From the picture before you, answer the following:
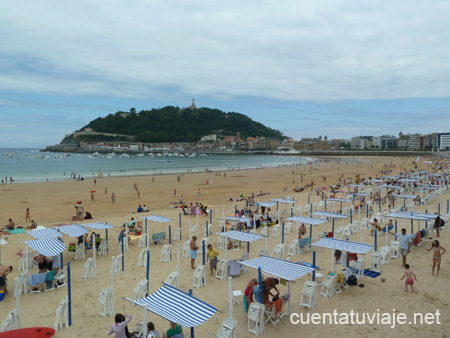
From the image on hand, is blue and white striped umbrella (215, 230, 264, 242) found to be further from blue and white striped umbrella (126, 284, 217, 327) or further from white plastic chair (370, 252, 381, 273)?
blue and white striped umbrella (126, 284, 217, 327)

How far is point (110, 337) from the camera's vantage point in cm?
581

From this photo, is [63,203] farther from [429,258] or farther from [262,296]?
[429,258]

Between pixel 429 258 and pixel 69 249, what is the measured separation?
12021mm

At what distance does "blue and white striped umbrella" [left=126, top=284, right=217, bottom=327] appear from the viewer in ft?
14.7

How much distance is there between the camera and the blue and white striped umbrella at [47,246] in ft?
26.5

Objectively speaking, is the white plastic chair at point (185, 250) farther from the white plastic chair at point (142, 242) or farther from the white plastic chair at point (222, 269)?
the white plastic chair at point (222, 269)

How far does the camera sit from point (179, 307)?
4.80m

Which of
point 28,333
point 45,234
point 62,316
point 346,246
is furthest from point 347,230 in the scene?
point 28,333

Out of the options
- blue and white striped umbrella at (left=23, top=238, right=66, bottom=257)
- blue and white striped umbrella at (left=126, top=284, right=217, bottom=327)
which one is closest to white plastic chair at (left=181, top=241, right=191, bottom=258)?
blue and white striped umbrella at (left=23, top=238, right=66, bottom=257)

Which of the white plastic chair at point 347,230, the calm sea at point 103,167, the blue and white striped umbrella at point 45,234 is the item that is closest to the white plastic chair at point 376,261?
the white plastic chair at point 347,230

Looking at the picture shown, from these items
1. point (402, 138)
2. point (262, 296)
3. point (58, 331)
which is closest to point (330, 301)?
point (262, 296)

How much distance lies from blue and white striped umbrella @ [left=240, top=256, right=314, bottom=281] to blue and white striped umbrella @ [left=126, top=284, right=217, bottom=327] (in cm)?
181

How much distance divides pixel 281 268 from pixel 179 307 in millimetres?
2449

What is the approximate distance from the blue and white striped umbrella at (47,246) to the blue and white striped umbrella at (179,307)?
4434mm
